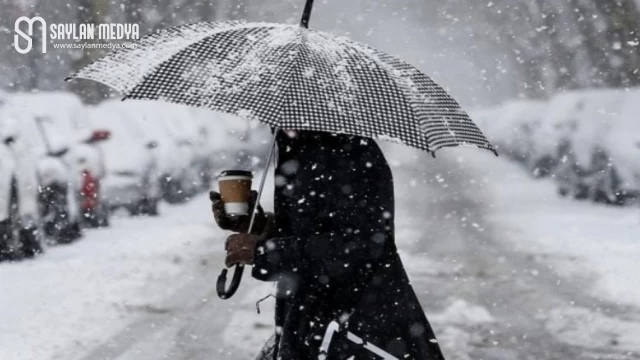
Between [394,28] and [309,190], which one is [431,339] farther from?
[394,28]

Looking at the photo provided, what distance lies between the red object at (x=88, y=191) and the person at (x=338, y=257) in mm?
9664

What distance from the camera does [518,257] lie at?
12.0m

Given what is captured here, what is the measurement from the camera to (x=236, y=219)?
3.20 metres

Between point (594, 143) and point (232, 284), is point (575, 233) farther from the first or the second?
point (232, 284)

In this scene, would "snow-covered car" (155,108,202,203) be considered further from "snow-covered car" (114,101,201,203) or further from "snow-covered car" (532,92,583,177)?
"snow-covered car" (532,92,583,177)

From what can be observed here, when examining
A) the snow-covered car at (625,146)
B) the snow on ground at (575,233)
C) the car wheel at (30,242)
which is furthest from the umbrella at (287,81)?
the snow-covered car at (625,146)

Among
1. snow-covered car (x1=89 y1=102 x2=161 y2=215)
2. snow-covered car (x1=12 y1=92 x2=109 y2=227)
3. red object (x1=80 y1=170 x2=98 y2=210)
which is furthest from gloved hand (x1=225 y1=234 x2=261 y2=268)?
snow-covered car (x1=89 y1=102 x2=161 y2=215)

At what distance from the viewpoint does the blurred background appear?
7.58 m

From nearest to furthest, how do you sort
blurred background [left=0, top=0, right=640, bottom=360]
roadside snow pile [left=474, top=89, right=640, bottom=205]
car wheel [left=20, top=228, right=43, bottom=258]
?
1. blurred background [left=0, top=0, right=640, bottom=360]
2. car wheel [left=20, top=228, right=43, bottom=258]
3. roadside snow pile [left=474, top=89, right=640, bottom=205]

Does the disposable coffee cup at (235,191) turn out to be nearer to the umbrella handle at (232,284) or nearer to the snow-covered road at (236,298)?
the umbrella handle at (232,284)

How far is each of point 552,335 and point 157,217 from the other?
30.2ft

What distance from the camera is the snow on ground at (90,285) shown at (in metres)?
7.14

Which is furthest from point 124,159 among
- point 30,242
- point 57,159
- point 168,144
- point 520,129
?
point 520,129

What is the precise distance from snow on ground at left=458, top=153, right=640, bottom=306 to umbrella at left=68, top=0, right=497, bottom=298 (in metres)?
6.63
